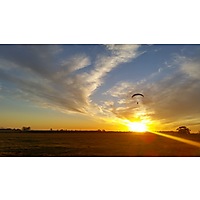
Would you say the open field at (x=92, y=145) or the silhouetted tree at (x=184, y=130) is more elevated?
the silhouetted tree at (x=184, y=130)

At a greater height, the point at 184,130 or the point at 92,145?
the point at 184,130

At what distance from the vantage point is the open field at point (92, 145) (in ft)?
18.2

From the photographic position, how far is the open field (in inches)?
219

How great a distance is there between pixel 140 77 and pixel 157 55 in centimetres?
44

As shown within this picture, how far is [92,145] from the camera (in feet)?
19.4

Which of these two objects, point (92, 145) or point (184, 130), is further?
point (92, 145)

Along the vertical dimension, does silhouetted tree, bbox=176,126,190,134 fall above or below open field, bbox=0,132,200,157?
above
